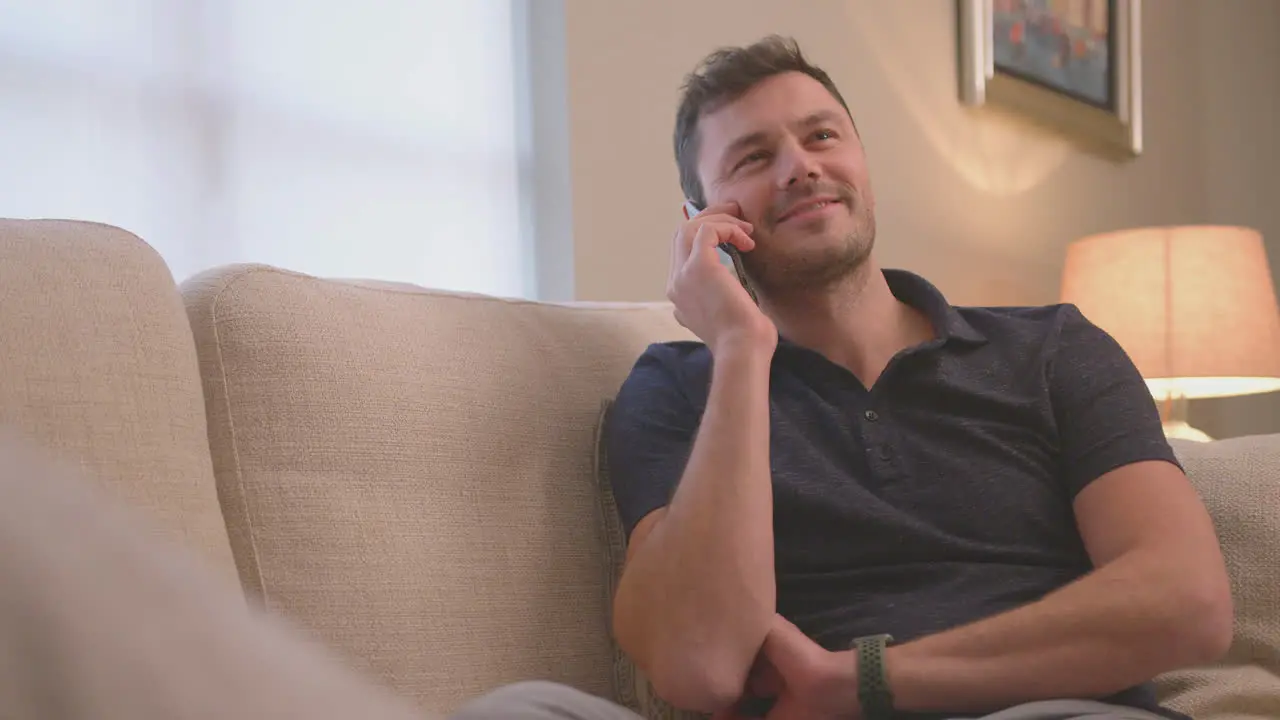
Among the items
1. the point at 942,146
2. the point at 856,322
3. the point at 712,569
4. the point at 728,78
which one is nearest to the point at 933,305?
the point at 856,322

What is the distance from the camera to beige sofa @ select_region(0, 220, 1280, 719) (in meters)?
1.11

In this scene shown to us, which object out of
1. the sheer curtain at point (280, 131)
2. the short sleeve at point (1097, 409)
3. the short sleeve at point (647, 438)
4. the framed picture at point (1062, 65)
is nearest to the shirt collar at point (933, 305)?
the short sleeve at point (1097, 409)

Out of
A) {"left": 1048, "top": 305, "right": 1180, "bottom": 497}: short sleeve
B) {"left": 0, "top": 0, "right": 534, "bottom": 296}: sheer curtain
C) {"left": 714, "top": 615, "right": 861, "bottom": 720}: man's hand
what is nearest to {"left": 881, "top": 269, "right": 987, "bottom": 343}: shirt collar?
{"left": 1048, "top": 305, "right": 1180, "bottom": 497}: short sleeve

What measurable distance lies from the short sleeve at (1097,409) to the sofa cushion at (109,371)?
0.87 m

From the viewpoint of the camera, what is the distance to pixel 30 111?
5.57 ft

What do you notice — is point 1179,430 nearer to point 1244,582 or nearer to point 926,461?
point 1244,582

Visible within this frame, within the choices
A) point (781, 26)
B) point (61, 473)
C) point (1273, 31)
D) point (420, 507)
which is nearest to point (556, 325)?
point (420, 507)

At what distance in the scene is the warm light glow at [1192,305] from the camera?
2.70 m

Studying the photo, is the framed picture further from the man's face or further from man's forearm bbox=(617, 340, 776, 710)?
man's forearm bbox=(617, 340, 776, 710)

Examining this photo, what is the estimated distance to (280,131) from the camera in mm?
1980

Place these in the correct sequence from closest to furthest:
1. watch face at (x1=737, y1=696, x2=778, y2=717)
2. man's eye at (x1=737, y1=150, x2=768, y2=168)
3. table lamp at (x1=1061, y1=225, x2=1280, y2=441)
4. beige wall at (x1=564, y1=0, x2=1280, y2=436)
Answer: watch face at (x1=737, y1=696, x2=778, y2=717)
man's eye at (x1=737, y1=150, x2=768, y2=168)
beige wall at (x1=564, y1=0, x2=1280, y2=436)
table lamp at (x1=1061, y1=225, x2=1280, y2=441)

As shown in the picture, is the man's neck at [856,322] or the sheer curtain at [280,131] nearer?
the man's neck at [856,322]

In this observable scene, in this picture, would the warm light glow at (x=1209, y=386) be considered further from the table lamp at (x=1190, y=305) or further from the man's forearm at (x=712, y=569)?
the man's forearm at (x=712, y=569)

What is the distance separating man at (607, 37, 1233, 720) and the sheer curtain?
2.13 ft
